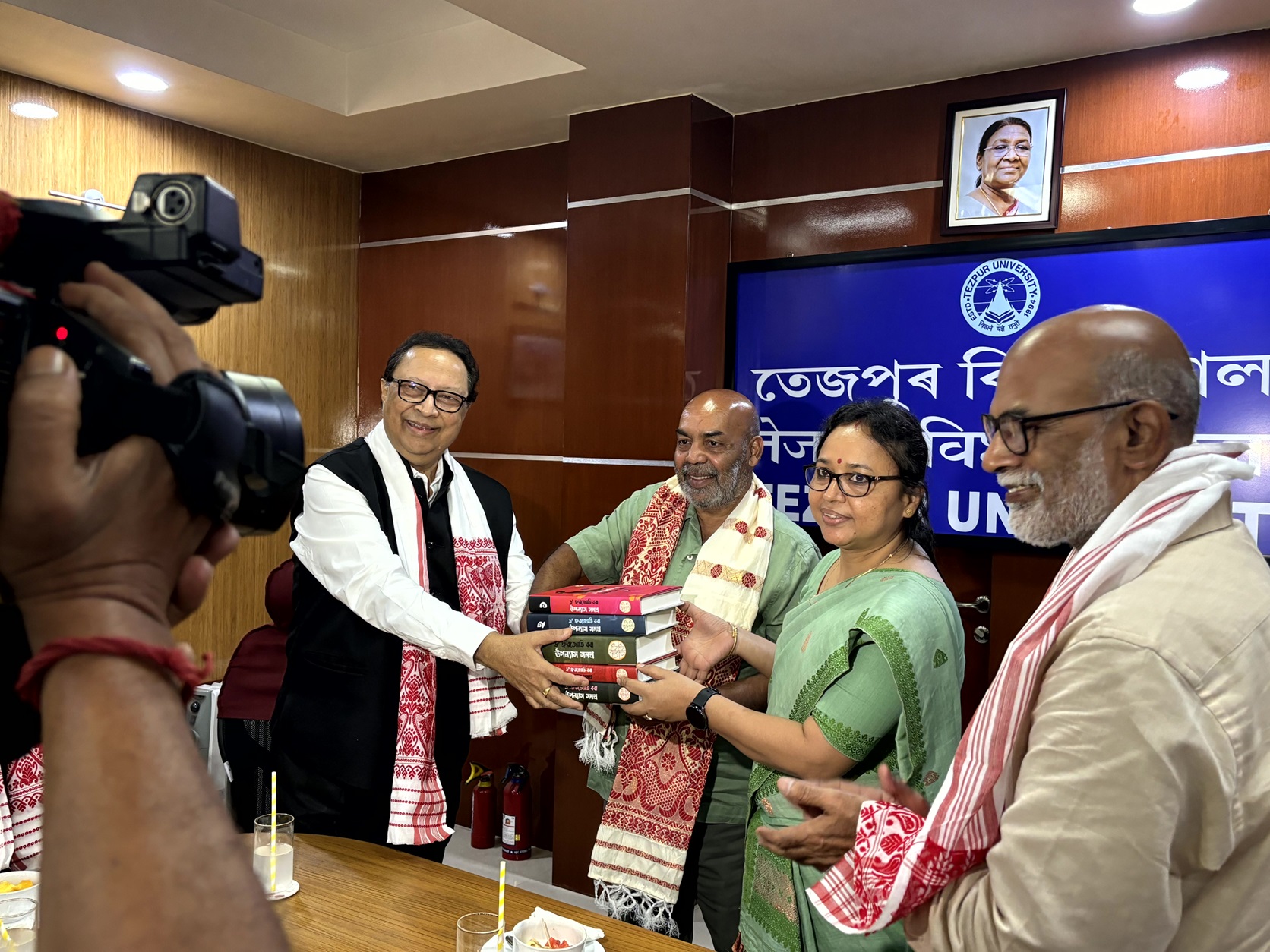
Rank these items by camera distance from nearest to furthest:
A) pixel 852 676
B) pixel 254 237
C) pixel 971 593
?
pixel 852 676, pixel 971 593, pixel 254 237

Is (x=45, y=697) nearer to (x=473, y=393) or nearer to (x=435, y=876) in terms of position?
(x=435, y=876)

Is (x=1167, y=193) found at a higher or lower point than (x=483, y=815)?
higher

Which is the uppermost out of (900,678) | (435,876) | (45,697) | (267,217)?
(267,217)

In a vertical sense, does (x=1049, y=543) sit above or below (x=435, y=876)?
above

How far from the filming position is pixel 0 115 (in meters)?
3.36

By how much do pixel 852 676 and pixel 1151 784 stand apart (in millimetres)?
789

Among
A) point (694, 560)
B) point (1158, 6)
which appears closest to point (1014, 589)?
point (694, 560)

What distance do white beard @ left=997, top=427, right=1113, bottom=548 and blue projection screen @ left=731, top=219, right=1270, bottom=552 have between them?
1683 mm

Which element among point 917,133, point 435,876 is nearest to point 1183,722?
point 435,876

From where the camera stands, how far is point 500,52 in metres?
3.45

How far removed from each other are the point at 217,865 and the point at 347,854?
1.60m

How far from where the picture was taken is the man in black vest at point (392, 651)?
7.37 feet

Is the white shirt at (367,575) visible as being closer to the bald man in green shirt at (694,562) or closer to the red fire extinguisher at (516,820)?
the bald man in green shirt at (694,562)

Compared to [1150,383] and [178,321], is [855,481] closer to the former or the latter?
[1150,383]
